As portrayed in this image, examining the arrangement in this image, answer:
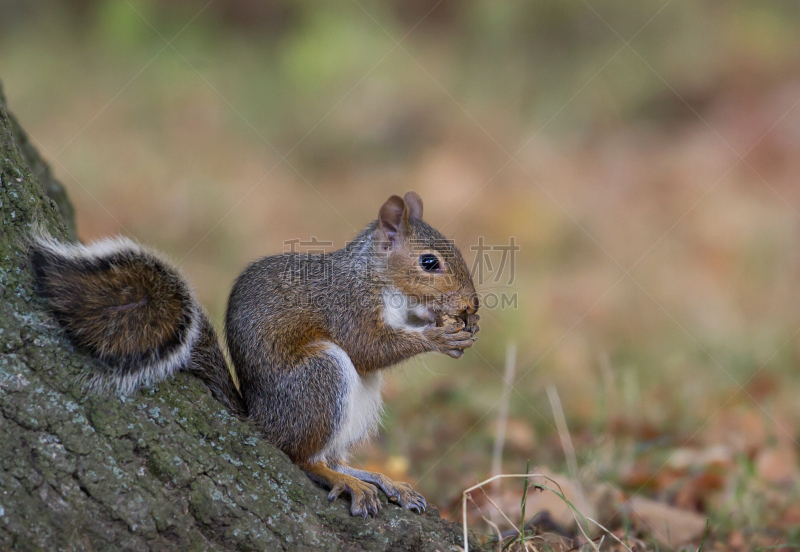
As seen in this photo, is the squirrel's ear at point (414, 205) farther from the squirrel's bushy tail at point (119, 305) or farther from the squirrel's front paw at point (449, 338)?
the squirrel's bushy tail at point (119, 305)

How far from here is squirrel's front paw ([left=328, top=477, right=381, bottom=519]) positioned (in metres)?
1.67

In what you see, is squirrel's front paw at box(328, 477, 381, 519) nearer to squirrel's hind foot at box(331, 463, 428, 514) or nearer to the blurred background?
squirrel's hind foot at box(331, 463, 428, 514)

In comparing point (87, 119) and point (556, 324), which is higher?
point (556, 324)

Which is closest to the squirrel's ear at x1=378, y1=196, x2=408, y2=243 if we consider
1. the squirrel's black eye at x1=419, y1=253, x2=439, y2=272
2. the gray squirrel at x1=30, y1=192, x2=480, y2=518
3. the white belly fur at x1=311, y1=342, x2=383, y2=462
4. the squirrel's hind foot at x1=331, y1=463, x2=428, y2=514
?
Result: the gray squirrel at x1=30, y1=192, x2=480, y2=518

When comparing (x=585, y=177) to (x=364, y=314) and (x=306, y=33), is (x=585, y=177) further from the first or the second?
(x=364, y=314)

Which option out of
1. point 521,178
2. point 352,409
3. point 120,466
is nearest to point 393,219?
point 352,409

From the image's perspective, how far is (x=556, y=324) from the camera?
14.4 feet

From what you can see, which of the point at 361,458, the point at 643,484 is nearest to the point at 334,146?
the point at 361,458

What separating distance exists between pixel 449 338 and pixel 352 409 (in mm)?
386

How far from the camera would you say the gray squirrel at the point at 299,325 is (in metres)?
1.47

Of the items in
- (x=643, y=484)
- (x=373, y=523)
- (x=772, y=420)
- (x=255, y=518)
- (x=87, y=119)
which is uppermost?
(x=772, y=420)

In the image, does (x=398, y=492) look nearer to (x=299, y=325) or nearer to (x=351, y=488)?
(x=351, y=488)

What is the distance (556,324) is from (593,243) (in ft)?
3.46

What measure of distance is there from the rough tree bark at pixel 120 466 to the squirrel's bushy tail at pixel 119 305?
0.12 ft
